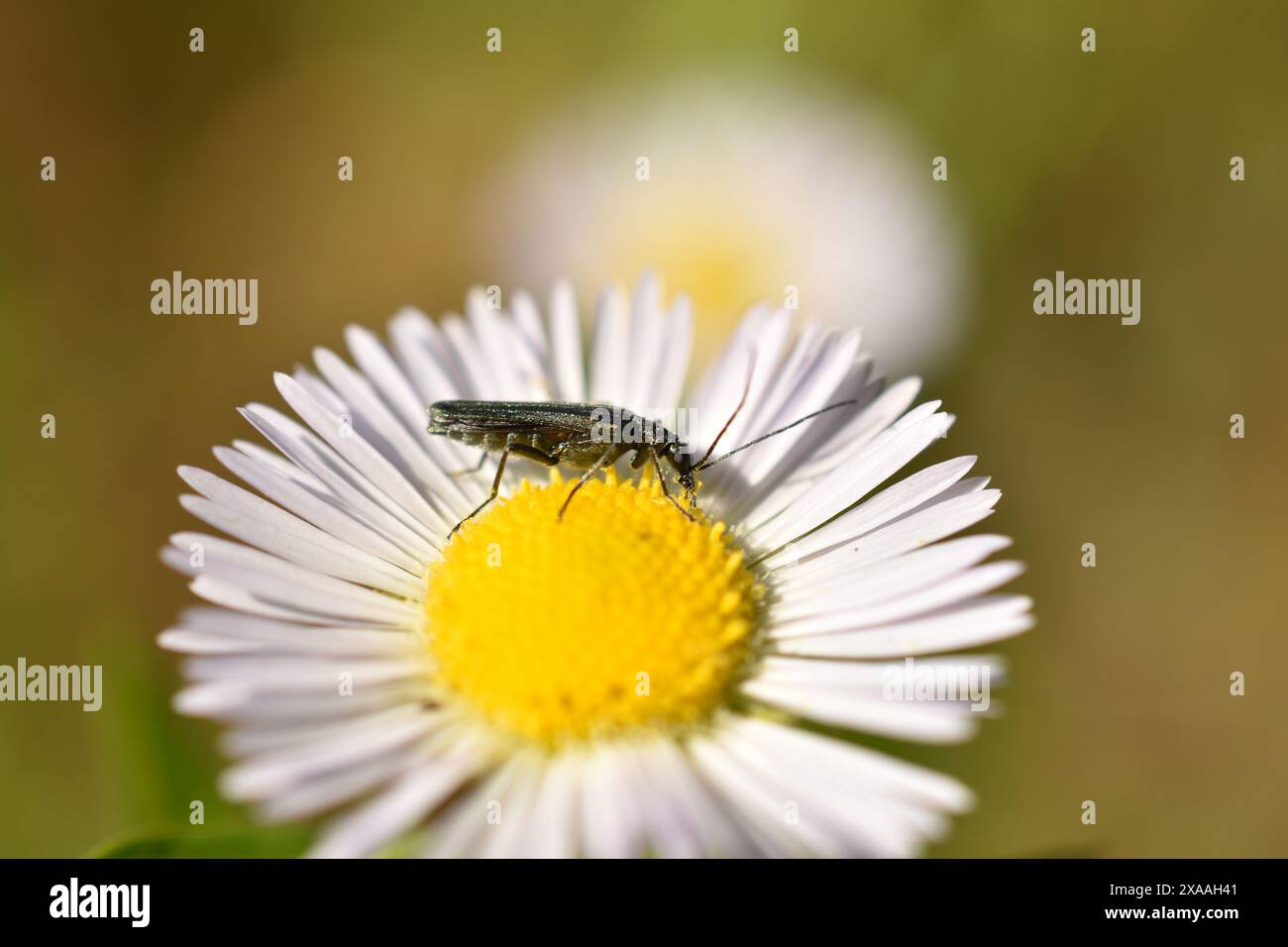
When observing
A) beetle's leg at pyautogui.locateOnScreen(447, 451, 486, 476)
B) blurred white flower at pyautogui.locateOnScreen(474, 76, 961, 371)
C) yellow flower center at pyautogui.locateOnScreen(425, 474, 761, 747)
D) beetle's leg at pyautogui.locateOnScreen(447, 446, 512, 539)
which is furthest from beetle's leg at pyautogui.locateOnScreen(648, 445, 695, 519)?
blurred white flower at pyautogui.locateOnScreen(474, 76, 961, 371)

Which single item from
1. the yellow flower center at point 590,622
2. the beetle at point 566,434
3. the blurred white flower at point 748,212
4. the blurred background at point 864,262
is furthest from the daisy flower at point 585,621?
the blurred background at point 864,262

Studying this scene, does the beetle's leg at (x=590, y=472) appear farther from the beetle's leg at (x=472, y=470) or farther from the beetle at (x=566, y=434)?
the beetle's leg at (x=472, y=470)

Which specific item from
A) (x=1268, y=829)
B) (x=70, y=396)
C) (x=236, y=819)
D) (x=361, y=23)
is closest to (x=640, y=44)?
(x=361, y=23)

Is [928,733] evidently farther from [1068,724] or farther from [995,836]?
[1068,724]

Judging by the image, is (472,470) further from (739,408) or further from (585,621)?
(585,621)

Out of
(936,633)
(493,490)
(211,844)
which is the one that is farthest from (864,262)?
(211,844)

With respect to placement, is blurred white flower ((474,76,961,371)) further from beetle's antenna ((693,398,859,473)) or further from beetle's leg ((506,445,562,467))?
beetle's leg ((506,445,562,467))
